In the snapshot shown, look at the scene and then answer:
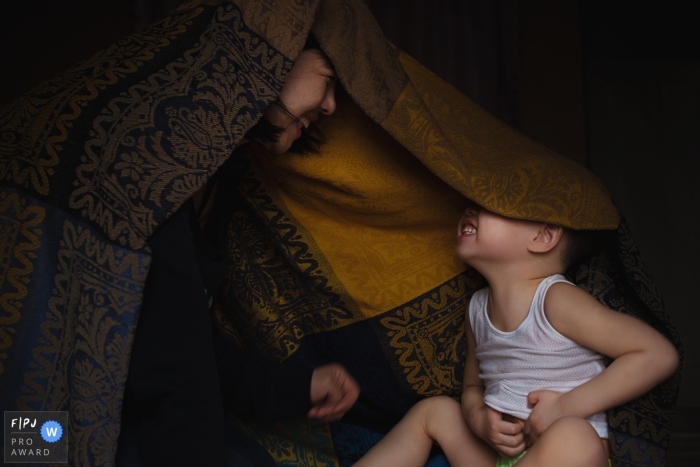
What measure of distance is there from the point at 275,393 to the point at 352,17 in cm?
72

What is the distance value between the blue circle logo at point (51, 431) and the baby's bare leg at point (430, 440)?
59 centimetres

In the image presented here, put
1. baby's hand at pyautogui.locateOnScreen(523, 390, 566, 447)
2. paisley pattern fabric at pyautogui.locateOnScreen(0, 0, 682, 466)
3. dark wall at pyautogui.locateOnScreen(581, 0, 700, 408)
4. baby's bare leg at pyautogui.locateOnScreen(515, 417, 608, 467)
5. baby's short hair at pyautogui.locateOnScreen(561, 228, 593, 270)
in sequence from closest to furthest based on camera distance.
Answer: paisley pattern fabric at pyautogui.locateOnScreen(0, 0, 682, 466), baby's bare leg at pyautogui.locateOnScreen(515, 417, 608, 467), baby's hand at pyautogui.locateOnScreen(523, 390, 566, 447), baby's short hair at pyautogui.locateOnScreen(561, 228, 593, 270), dark wall at pyautogui.locateOnScreen(581, 0, 700, 408)

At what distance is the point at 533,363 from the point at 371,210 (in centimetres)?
44

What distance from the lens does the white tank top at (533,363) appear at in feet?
3.82

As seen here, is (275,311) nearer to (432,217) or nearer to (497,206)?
(432,217)

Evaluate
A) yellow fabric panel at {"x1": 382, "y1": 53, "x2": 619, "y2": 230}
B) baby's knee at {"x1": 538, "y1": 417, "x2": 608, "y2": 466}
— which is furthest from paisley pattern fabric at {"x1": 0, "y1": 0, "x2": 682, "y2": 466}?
baby's knee at {"x1": 538, "y1": 417, "x2": 608, "y2": 466}

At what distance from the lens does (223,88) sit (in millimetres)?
1016

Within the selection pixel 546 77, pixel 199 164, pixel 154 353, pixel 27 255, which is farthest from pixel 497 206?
pixel 546 77

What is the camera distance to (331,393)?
1223 mm

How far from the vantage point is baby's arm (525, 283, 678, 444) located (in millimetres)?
1077

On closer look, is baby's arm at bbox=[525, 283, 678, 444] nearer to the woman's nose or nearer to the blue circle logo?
the woman's nose

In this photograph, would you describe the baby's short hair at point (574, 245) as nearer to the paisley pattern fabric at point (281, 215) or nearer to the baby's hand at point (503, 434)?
the paisley pattern fabric at point (281, 215)

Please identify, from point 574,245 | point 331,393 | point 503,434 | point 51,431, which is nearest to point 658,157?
point 574,245

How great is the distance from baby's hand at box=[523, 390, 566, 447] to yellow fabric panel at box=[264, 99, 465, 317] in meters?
0.33
